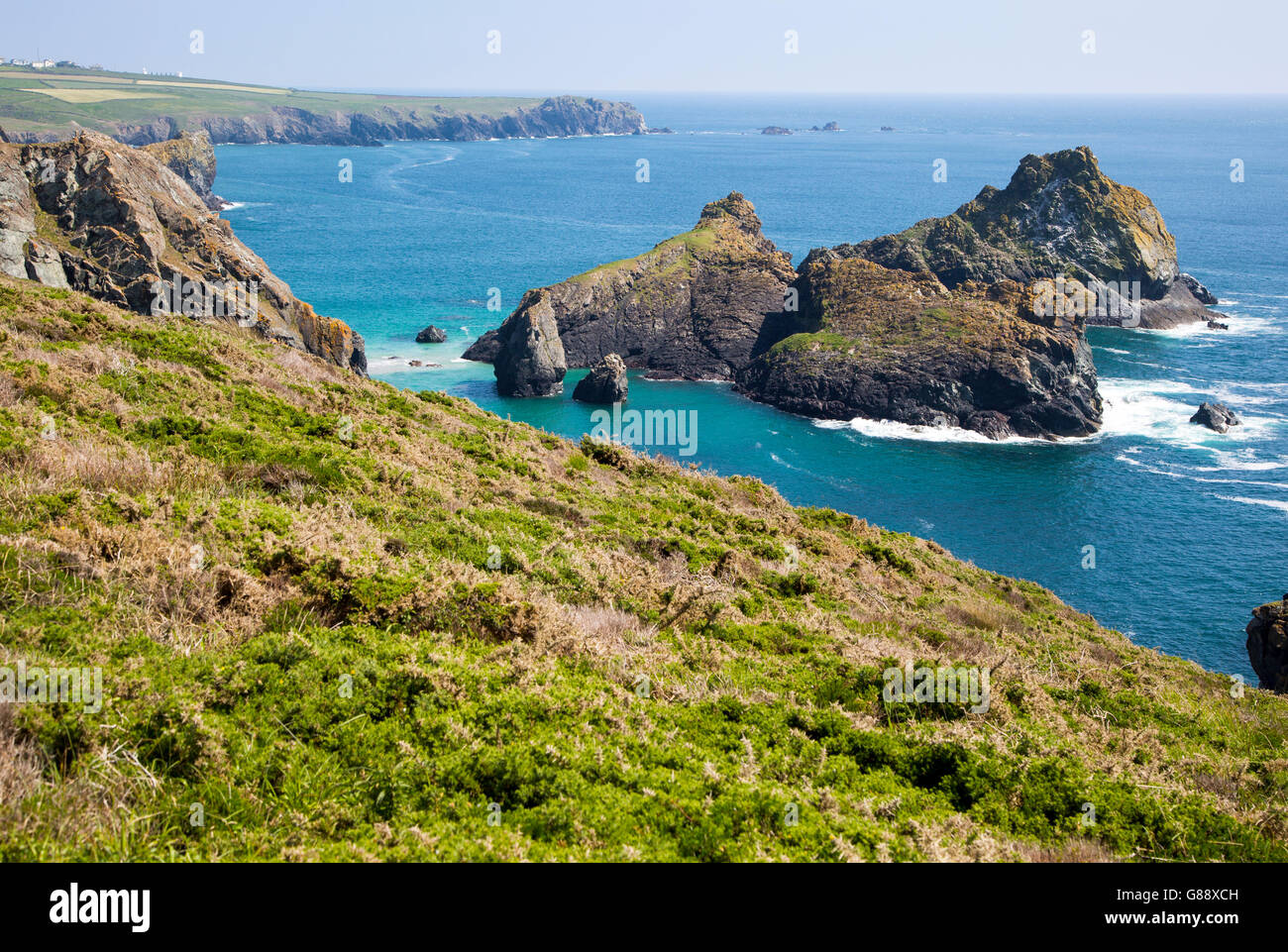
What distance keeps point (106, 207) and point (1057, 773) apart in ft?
214

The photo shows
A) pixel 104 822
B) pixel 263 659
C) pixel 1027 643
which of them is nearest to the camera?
pixel 104 822

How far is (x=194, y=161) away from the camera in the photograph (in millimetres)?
163125

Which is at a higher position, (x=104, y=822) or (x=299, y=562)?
(x=299, y=562)

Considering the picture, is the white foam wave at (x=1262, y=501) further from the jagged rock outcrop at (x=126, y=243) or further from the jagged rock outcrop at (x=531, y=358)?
the jagged rock outcrop at (x=126, y=243)

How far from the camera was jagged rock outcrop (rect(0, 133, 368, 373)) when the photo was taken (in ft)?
168

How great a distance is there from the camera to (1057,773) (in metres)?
10.4

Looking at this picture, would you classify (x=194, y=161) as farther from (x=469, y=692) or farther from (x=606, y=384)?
(x=469, y=692)

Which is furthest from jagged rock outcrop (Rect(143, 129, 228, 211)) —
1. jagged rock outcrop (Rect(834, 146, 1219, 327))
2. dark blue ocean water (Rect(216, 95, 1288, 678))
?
jagged rock outcrop (Rect(834, 146, 1219, 327))

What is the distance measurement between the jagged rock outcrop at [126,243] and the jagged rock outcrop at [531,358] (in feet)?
60.8

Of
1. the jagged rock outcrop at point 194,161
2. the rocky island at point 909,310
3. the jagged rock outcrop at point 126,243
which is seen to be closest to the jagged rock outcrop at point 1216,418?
the rocky island at point 909,310

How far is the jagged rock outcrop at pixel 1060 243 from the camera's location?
4166 inches
